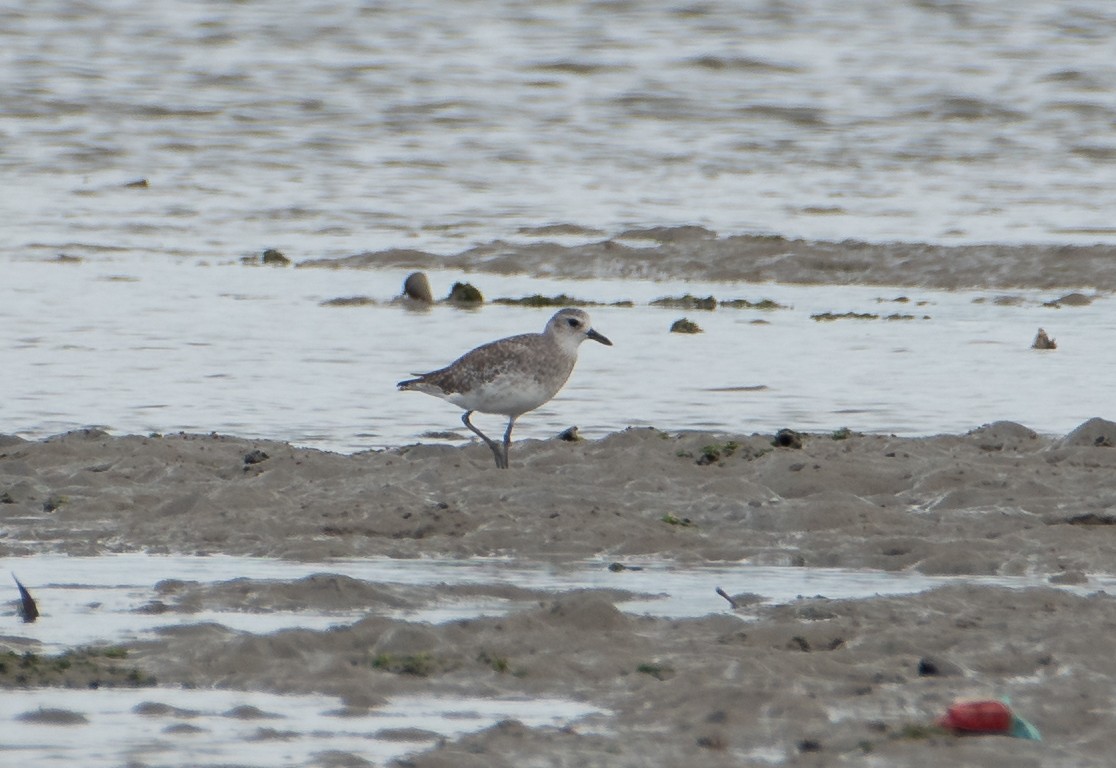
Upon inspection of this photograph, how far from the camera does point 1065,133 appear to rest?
25172 millimetres

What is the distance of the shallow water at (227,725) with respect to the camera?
5242 millimetres

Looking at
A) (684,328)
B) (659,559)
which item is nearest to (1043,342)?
(684,328)

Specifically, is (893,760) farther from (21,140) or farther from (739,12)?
(739,12)

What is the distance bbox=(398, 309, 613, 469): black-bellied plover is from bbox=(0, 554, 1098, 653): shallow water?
2.14m

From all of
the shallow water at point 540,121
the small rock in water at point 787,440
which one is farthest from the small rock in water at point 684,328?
the shallow water at point 540,121

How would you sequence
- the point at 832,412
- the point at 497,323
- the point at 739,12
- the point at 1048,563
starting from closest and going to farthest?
the point at 1048,563 < the point at 832,412 < the point at 497,323 < the point at 739,12

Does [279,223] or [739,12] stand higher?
[739,12]

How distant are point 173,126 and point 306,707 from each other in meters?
21.7

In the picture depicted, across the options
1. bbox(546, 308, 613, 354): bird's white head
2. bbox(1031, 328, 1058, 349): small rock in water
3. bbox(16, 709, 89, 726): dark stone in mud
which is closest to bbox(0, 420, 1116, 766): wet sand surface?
bbox(16, 709, 89, 726): dark stone in mud

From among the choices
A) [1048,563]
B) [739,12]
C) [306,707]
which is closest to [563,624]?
[306,707]

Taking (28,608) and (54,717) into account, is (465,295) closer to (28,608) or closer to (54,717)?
(28,608)

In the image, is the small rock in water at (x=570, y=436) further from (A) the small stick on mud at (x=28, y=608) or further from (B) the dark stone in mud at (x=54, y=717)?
(B) the dark stone in mud at (x=54, y=717)

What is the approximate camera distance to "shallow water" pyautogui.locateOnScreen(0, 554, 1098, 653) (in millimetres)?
6645

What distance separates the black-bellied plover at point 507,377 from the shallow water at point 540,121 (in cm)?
905
